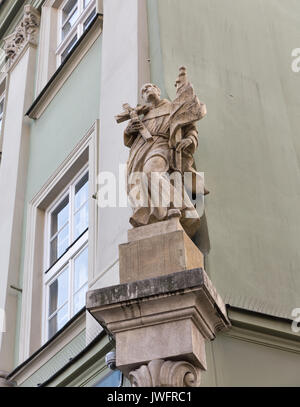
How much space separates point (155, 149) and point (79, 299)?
238 cm

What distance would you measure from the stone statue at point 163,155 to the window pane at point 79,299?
202 cm

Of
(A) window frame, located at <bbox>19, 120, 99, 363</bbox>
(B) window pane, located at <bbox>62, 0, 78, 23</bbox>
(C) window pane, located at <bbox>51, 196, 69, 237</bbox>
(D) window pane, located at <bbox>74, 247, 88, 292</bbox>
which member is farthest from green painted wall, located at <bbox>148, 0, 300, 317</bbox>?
(B) window pane, located at <bbox>62, 0, 78, 23</bbox>

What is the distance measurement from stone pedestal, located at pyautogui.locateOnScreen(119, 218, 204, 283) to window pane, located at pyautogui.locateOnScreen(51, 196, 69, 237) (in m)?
3.30

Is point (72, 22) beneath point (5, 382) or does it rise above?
above

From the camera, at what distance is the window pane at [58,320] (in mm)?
8898

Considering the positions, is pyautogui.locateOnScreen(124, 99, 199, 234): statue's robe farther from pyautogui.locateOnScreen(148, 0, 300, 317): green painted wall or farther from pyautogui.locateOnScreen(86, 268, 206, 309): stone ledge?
pyautogui.locateOnScreen(86, 268, 206, 309): stone ledge

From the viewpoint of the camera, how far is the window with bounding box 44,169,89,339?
8.94 meters

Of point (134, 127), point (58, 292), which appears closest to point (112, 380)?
point (134, 127)

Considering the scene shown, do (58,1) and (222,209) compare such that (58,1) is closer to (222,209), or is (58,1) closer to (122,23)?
(122,23)

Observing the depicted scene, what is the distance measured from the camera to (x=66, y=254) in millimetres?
9344

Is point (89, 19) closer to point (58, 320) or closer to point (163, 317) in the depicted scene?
point (58, 320)

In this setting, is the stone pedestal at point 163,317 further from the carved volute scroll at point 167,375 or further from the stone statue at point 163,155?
the stone statue at point 163,155

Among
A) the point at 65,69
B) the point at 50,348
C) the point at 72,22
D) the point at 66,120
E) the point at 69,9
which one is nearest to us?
the point at 50,348

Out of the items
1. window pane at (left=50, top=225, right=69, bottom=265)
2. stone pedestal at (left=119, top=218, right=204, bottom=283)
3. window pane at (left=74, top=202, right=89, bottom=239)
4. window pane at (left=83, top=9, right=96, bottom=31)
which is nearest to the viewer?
stone pedestal at (left=119, top=218, right=204, bottom=283)
